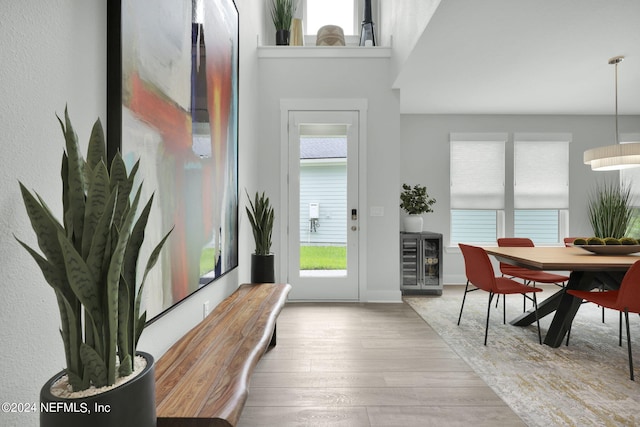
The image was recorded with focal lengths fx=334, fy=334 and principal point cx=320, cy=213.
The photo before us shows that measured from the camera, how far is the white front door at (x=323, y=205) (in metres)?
4.02

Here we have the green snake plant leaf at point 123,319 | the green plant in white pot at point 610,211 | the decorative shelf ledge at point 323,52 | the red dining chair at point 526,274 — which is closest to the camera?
the green snake plant leaf at point 123,319

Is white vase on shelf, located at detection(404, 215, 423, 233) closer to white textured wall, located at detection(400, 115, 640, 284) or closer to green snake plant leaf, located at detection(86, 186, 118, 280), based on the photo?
white textured wall, located at detection(400, 115, 640, 284)

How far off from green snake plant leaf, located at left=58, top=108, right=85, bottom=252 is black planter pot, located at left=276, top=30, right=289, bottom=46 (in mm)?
4049

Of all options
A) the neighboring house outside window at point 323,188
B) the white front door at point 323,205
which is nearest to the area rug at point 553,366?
the white front door at point 323,205

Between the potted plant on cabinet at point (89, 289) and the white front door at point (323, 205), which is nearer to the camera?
the potted plant on cabinet at point (89, 289)

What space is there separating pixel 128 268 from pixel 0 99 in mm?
451

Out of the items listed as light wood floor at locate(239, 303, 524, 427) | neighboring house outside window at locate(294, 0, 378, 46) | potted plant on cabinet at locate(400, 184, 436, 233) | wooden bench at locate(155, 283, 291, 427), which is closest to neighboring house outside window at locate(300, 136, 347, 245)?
potted plant on cabinet at locate(400, 184, 436, 233)

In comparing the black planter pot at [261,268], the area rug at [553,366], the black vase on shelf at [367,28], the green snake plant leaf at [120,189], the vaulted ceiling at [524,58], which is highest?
the black vase on shelf at [367,28]

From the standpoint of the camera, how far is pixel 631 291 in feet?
7.17

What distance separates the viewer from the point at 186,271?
1.60 meters

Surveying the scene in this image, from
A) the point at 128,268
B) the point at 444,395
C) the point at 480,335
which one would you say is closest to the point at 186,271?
the point at 128,268

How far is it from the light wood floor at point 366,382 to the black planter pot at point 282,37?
3.40 meters

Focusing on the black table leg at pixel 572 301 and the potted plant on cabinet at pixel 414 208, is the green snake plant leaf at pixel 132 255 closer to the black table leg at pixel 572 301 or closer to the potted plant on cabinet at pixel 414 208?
the black table leg at pixel 572 301

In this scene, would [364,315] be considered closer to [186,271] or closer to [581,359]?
[581,359]
